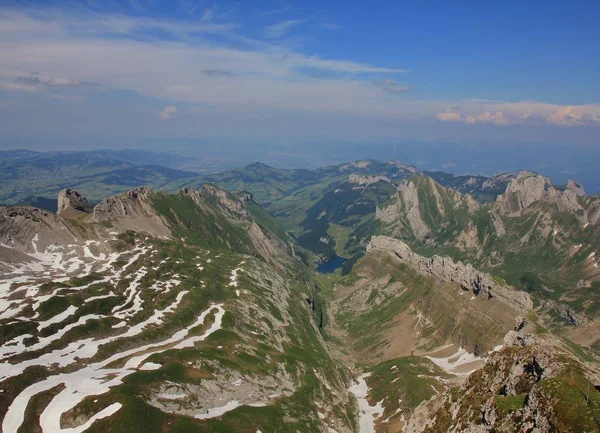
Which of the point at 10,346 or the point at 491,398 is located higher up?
the point at 491,398

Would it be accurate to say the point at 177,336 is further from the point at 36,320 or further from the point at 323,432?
the point at 323,432

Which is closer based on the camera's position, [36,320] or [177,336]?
[36,320]

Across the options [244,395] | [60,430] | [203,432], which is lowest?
[244,395]

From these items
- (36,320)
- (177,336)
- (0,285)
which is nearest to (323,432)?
(177,336)

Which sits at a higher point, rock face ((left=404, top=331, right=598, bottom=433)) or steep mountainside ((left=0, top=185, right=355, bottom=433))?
rock face ((left=404, top=331, right=598, bottom=433))

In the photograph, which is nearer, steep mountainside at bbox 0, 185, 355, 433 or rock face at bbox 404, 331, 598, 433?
rock face at bbox 404, 331, 598, 433

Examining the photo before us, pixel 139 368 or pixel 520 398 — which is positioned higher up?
pixel 520 398

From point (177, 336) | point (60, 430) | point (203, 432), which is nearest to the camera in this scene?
point (60, 430)

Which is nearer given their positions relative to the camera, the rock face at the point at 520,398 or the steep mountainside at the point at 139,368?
the rock face at the point at 520,398

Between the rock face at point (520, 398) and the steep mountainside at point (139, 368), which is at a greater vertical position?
the rock face at point (520, 398)

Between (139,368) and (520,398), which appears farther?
(139,368)

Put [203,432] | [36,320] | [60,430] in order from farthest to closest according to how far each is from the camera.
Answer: [36,320], [203,432], [60,430]
